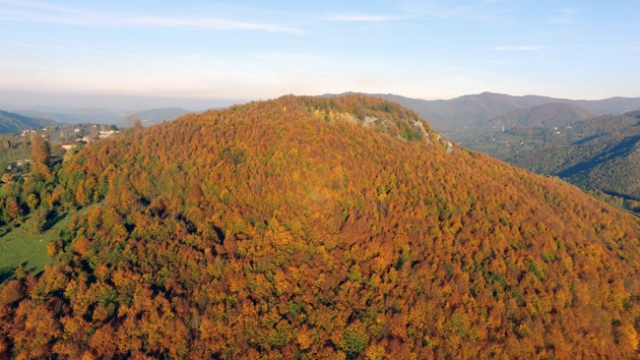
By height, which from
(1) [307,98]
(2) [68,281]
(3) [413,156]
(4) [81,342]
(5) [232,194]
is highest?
(1) [307,98]

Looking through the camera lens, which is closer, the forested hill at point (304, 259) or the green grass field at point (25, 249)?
the forested hill at point (304, 259)

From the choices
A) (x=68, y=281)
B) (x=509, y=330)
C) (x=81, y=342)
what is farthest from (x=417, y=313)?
(x=68, y=281)

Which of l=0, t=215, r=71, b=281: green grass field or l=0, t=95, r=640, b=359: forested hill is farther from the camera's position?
l=0, t=215, r=71, b=281: green grass field

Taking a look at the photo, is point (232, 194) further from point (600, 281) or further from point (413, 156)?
point (600, 281)

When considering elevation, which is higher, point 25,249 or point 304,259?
point 25,249

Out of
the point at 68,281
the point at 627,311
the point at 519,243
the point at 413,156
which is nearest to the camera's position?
the point at 68,281
